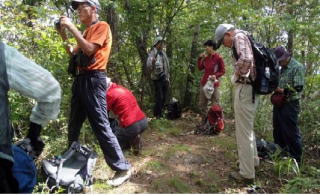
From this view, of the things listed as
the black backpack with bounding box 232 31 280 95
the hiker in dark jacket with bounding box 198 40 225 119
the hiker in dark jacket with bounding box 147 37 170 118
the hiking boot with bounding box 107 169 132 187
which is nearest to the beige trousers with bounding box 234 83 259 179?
the black backpack with bounding box 232 31 280 95

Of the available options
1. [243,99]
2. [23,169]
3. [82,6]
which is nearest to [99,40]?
[82,6]

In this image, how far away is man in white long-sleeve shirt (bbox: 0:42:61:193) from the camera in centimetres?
179

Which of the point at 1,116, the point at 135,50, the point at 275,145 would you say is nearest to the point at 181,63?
the point at 135,50

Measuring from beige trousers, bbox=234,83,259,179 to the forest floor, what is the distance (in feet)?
0.94

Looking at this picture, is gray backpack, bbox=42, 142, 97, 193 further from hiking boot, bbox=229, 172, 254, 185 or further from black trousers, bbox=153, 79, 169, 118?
black trousers, bbox=153, 79, 169, 118

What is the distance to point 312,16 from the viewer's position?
21.6 ft

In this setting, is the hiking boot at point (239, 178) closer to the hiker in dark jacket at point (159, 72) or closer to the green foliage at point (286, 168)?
the green foliage at point (286, 168)

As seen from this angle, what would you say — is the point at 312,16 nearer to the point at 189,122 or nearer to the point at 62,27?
the point at 189,122

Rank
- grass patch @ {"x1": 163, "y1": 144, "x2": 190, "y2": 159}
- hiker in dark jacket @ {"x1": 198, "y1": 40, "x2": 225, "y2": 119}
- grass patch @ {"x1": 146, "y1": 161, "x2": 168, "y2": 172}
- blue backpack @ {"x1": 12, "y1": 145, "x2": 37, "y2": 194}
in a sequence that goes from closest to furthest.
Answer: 1. blue backpack @ {"x1": 12, "y1": 145, "x2": 37, "y2": 194}
2. grass patch @ {"x1": 146, "y1": 161, "x2": 168, "y2": 172}
3. grass patch @ {"x1": 163, "y1": 144, "x2": 190, "y2": 159}
4. hiker in dark jacket @ {"x1": 198, "y1": 40, "x2": 225, "y2": 119}

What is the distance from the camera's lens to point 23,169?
81.1 inches

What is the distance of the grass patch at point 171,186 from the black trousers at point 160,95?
3812 mm

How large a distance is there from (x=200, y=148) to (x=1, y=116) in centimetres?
451

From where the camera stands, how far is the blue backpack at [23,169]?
79.8 inches

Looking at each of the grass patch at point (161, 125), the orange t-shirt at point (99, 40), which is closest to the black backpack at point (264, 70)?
the orange t-shirt at point (99, 40)
